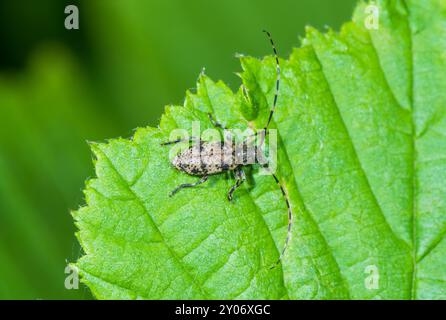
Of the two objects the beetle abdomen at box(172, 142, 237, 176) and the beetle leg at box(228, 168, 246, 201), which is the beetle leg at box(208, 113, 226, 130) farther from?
the beetle leg at box(228, 168, 246, 201)

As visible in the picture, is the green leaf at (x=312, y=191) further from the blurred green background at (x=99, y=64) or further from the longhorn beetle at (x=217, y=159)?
the blurred green background at (x=99, y=64)

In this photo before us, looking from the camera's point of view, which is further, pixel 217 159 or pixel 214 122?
pixel 217 159

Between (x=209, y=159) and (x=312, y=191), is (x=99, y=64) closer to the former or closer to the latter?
(x=209, y=159)

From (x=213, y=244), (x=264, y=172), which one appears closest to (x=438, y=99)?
(x=264, y=172)

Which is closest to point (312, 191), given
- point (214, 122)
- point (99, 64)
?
point (214, 122)

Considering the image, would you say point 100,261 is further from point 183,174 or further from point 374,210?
point 374,210
